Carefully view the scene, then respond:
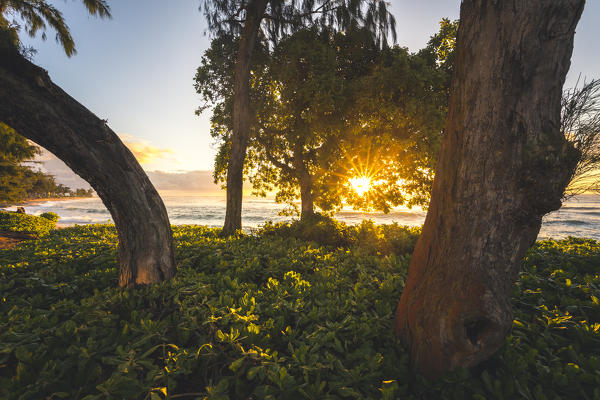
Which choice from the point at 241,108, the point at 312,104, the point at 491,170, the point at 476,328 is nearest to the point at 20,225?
the point at 241,108

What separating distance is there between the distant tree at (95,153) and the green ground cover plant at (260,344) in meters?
0.50

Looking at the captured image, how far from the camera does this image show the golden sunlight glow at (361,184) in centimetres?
1040

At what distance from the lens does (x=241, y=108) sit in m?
7.38

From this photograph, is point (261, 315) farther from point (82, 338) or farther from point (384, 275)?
point (384, 275)

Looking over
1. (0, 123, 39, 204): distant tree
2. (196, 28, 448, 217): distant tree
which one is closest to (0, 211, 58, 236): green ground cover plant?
(0, 123, 39, 204): distant tree

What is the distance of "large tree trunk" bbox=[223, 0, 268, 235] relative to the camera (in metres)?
7.34

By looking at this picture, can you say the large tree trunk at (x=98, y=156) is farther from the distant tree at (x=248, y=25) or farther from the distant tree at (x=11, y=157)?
the distant tree at (x=11, y=157)

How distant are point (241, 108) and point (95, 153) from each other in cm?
515

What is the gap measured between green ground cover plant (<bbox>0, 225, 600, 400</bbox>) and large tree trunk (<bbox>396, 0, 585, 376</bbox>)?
0.34m

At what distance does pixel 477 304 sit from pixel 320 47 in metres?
8.61

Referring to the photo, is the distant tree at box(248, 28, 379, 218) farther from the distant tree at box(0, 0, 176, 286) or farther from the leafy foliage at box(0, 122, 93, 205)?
the leafy foliage at box(0, 122, 93, 205)

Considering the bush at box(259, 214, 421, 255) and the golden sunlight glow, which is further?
the golden sunlight glow

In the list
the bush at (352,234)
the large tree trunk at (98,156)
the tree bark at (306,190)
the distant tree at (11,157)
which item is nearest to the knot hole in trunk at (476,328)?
the bush at (352,234)

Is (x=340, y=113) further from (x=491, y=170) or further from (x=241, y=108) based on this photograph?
(x=491, y=170)
